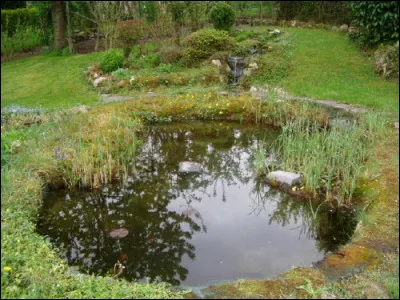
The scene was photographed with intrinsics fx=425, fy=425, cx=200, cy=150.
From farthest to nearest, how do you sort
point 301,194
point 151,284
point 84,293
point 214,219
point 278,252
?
point 301,194
point 214,219
point 278,252
point 151,284
point 84,293

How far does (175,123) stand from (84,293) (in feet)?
19.1

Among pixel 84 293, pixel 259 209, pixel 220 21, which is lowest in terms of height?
pixel 259 209

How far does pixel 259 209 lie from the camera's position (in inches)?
228

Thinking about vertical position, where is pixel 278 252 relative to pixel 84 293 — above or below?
below

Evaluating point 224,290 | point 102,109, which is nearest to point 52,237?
point 224,290

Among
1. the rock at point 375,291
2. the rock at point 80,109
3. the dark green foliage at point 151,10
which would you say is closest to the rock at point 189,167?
the rock at point 80,109

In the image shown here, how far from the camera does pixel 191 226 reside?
5.37 meters

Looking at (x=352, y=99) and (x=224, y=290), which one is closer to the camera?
(x=224, y=290)

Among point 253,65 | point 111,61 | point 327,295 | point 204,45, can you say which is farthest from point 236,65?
point 327,295

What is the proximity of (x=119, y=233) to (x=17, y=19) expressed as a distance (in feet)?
42.6

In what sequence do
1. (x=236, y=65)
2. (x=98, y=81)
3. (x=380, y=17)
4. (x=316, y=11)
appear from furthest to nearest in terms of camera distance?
(x=316, y=11) < (x=236, y=65) < (x=98, y=81) < (x=380, y=17)

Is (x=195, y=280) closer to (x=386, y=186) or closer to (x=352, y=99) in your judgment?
(x=386, y=186)

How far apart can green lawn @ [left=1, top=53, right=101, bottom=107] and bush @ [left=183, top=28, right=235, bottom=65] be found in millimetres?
2924

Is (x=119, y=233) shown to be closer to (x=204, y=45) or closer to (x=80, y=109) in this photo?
(x=80, y=109)
